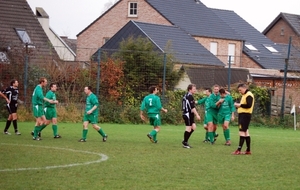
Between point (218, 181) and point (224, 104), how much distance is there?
9.44 metres

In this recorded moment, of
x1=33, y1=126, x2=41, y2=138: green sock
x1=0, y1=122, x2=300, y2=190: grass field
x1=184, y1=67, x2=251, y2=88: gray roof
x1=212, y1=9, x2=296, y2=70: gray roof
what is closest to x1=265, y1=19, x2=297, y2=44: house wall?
x1=212, y1=9, x2=296, y2=70: gray roof

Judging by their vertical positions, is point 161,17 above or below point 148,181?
above

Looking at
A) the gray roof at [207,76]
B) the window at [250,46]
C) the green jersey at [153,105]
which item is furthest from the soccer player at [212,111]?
the window at [250,46]

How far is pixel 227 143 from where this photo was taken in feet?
70.6

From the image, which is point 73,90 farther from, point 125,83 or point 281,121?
point 281,121

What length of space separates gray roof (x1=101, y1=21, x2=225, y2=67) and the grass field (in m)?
28.6

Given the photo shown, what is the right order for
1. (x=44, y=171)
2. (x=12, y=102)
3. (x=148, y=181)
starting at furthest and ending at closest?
(x=12, y=102), (x=44, y=171), (x=148, y=181)

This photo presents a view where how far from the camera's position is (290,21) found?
79.7 metres

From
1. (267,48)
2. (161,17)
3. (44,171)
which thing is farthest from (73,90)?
(267,48)

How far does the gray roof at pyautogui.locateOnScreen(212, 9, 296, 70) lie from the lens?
60872 mm

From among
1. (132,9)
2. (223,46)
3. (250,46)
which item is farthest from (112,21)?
(250,46)

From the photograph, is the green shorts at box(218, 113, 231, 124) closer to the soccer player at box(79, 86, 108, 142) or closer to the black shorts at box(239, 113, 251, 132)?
the soccer player at box(79, 86, 108, 142)

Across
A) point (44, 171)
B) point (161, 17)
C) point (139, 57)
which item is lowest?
point (44, 171)

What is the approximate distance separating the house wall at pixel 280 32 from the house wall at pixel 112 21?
79.9 feet
